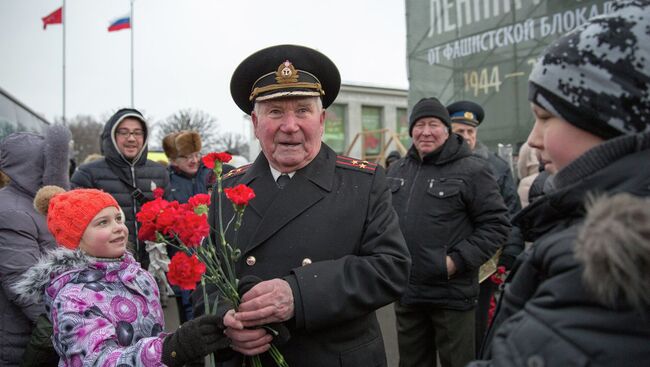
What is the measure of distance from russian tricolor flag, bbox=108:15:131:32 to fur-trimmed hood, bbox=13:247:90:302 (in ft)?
83.1

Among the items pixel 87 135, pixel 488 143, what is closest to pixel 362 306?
pixel 488 143

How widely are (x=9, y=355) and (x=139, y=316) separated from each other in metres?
1.21

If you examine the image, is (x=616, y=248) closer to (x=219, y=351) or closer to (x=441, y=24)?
(x=219, y=351)

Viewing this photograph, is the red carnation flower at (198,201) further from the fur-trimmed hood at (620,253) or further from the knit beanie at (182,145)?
the knit beanie at (182,145)

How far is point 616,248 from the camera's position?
Result: 79cm

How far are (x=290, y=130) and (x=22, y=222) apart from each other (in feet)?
5.74

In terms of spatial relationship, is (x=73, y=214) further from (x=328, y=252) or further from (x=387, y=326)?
(x=387, y=326)

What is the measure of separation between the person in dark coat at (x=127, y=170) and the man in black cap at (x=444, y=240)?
2.18 meters

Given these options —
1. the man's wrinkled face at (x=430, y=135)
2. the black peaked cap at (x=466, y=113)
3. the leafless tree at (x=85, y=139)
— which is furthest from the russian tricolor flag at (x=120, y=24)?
the man's wrinkled face at (x=430, y=135)

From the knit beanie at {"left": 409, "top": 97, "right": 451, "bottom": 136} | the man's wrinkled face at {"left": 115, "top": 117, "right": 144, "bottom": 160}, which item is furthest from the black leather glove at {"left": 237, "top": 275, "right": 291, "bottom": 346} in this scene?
the man's wrinkled face at {"left": 115, "top": 117, "right": 144, "bottom": 160}

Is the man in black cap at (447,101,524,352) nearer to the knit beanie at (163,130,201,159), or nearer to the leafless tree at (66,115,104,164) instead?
the knit beanie at (163,130,201,159)

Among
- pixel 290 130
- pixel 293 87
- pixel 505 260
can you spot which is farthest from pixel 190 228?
pixel 505 260

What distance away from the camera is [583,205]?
98 centimetres

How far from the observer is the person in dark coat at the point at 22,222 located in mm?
2578
